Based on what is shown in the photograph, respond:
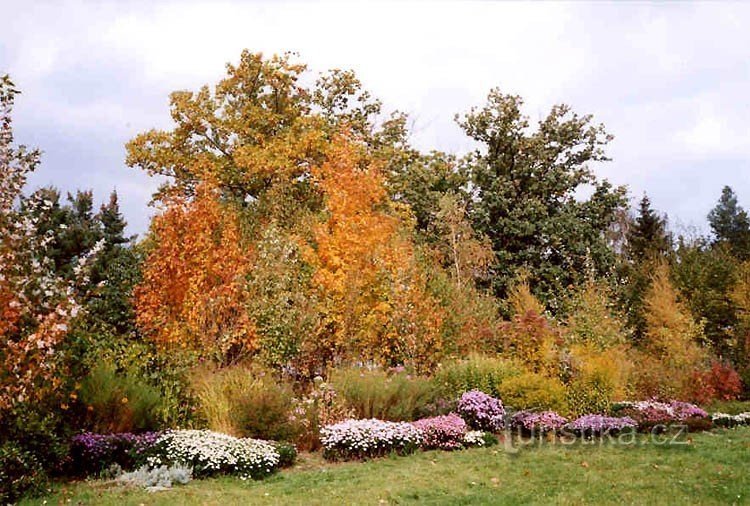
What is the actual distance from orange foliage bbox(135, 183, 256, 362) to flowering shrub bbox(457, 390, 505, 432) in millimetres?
4967

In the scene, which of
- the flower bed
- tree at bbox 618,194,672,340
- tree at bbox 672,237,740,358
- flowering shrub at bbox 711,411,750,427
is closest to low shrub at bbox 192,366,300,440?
the flower bed

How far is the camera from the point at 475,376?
12.8 metres

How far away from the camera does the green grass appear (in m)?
7.34

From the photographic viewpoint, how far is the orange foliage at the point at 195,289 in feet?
46.9

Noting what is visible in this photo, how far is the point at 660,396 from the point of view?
16.3m

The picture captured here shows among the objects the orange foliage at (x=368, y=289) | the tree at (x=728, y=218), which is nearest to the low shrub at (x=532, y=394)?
the orange foliage at (x=368, y=289)

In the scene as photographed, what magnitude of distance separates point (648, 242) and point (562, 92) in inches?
337

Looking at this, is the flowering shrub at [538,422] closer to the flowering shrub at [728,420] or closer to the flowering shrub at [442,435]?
the flowering shrub at [442,435]

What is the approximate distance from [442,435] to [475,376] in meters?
2.50

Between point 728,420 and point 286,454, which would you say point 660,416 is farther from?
point 286,454

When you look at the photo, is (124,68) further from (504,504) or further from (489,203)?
(489,203)

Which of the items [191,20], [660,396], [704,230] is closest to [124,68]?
[191,20]

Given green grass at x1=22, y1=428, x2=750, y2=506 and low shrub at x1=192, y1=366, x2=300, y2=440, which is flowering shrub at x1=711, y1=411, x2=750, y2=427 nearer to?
green grass at x1=22, y1=428, x2=750, y2=506

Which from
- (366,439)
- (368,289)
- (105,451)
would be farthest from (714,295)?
(105,451)
